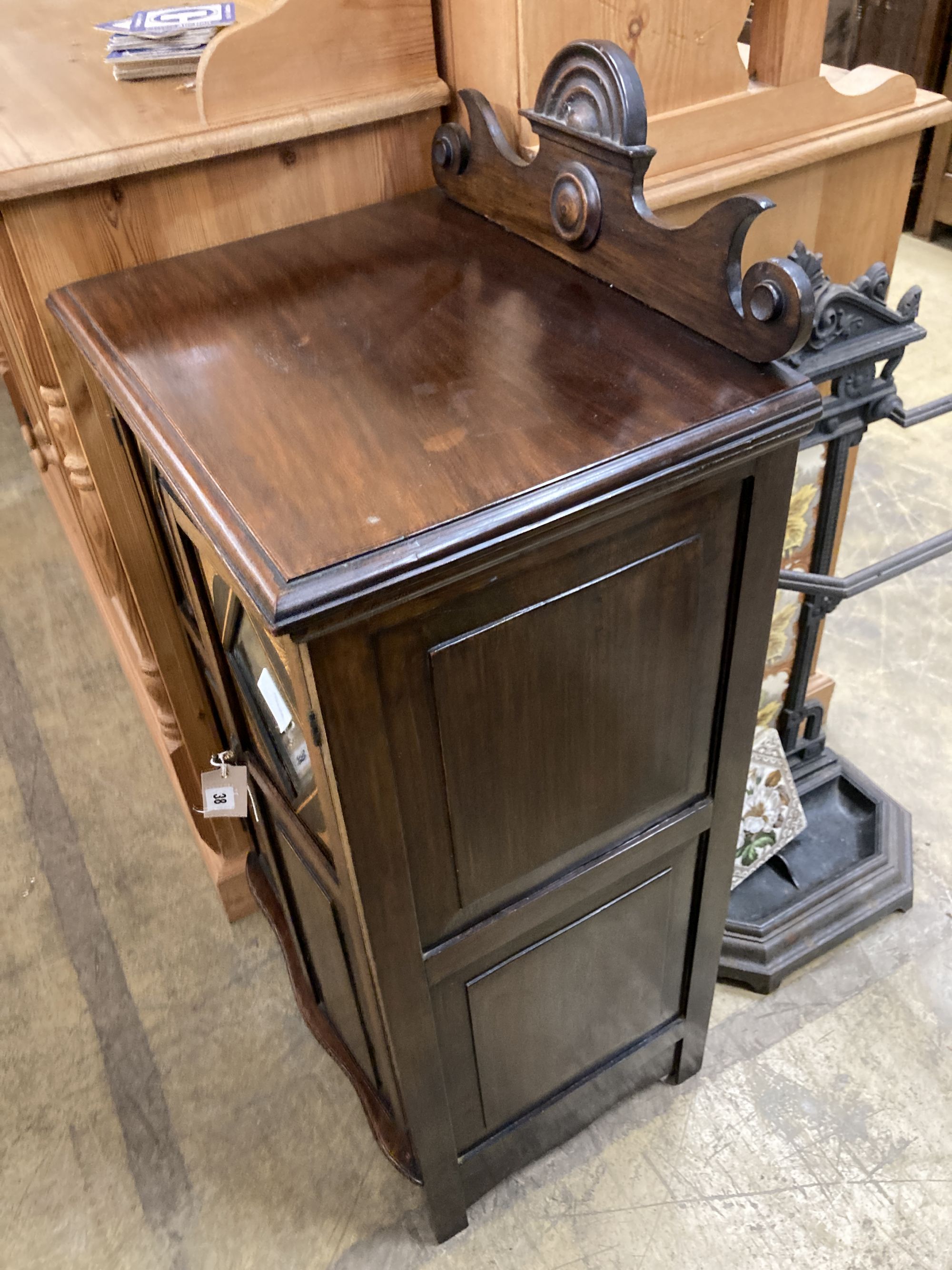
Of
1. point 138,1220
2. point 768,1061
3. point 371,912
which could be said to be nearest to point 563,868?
point 371,912

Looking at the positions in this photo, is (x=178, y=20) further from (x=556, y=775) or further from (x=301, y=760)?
(x=556, y=775)

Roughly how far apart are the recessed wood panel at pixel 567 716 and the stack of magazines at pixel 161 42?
84cm

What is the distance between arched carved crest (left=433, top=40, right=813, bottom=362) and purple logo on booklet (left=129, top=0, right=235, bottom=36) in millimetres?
350

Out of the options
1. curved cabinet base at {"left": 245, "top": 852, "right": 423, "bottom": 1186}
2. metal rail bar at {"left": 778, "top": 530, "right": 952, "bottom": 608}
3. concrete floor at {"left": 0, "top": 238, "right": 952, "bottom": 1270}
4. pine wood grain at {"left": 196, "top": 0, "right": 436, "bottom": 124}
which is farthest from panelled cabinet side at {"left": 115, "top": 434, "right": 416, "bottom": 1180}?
metal rail bar at {"left": 778, "top": 530, "right": 952, "bottom": 608}

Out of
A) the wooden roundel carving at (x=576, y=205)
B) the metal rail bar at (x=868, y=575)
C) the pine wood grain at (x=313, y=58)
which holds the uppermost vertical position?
the pine wood grain at (x=313, y=58)

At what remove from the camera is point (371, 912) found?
0.90m

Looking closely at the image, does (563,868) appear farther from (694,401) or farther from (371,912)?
(694,401)

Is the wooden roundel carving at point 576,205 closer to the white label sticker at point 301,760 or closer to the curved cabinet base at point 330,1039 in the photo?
the white label sticker at point 301,760

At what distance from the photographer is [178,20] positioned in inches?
46.3

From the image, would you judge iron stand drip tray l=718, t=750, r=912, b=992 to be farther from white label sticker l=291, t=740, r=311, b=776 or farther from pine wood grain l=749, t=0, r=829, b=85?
pine wood grain l=749, t=0, r=829, b=85

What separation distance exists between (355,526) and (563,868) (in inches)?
19.4

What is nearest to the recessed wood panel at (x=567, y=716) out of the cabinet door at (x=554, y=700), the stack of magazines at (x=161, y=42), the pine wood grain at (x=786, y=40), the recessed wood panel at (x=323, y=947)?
the cabinet door at (x=554, y=700)

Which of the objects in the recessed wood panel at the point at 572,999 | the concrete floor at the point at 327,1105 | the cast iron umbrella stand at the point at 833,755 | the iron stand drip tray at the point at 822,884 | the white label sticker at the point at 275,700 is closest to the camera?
the white label sticker at the point at 275,700

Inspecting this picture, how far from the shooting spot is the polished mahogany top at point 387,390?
2.33 feet
